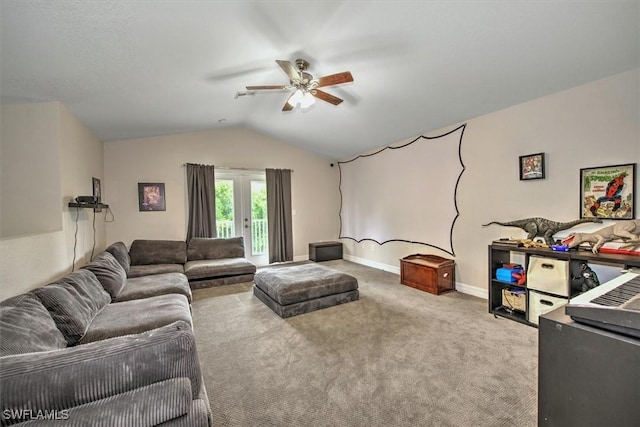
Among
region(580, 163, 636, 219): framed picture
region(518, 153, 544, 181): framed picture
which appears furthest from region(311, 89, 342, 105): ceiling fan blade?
region(580, 163, 636, 219): framed picture

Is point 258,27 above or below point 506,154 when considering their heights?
above

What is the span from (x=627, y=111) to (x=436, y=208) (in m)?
2.24

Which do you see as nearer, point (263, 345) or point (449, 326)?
point (263, 345)

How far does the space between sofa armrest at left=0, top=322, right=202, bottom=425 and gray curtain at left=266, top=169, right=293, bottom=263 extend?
196 inches

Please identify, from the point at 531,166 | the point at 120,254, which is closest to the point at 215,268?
the point at 120,254

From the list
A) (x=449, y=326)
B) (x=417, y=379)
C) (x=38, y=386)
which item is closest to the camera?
(x=38, y=386)

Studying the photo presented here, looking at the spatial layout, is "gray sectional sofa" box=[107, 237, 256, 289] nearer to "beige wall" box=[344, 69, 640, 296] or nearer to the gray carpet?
the gray carpet

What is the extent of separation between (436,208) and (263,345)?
10.6 feet

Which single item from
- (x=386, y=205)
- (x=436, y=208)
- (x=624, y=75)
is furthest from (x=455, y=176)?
(x=624, y=75)

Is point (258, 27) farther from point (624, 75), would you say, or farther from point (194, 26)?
point (624, 75)

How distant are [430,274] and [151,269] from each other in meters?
4.05

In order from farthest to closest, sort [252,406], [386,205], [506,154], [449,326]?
[386,205] → [506,154] → [449,326] → [252,406]

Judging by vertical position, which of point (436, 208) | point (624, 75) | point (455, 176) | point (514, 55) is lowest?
point (436, 208)

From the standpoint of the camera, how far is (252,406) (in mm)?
1795
